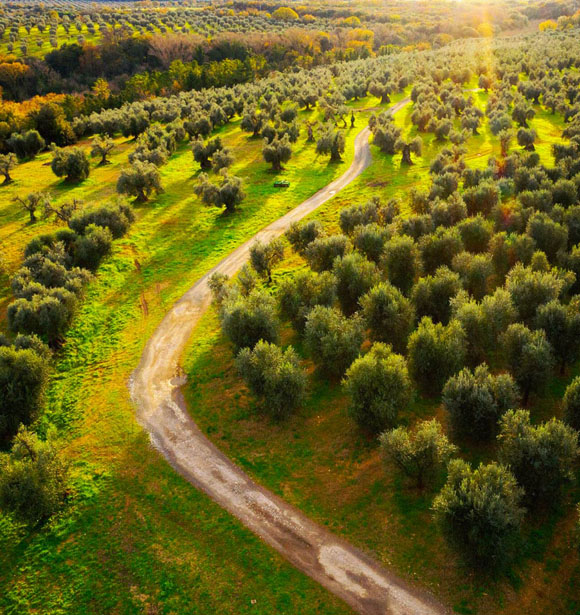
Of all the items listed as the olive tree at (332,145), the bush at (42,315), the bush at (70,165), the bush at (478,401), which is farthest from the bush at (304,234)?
the bush at (70,165)

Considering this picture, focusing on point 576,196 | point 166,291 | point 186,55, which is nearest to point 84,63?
point 186,55

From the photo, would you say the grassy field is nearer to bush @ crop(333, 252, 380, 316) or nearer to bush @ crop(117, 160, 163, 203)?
bush @ crop(333, 252, 380, 316)

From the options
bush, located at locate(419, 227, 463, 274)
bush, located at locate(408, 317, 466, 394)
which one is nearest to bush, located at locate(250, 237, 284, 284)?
bush, located at locate(419, 227, 463, 274)

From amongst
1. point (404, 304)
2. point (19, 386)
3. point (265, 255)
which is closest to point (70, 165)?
point (265, 255)

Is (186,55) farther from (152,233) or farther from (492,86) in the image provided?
(152,233)

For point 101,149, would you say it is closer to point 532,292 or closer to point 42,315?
point 42,315

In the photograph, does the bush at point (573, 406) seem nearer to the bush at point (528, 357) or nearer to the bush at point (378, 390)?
the bush at point (528, 357)
